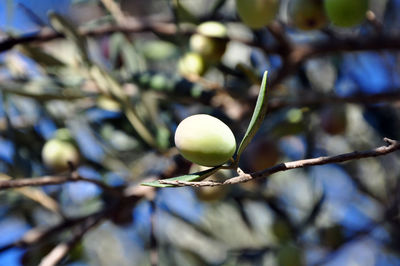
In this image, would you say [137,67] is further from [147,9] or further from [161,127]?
[147,9]

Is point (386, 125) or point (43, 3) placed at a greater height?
point (43, 3)

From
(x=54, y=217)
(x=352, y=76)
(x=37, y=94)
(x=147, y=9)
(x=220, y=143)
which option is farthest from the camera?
(x=147, y=9)

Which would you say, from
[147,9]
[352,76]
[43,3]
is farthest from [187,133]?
[147,9]

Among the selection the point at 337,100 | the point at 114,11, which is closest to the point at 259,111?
the point at 337,100

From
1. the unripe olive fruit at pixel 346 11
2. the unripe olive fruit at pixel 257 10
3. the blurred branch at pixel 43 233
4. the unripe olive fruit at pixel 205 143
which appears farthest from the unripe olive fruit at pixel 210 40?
the unripe olive fruit at pixel 205 143

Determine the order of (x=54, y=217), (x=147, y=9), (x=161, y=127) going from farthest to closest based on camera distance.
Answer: (x=147, y=9) < (x=54, y=217) < (x=161, y=127)

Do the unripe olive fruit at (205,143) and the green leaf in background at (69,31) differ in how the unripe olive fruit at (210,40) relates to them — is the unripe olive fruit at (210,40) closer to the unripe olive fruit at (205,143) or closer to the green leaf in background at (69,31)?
the green leaf in background at (69,31)
